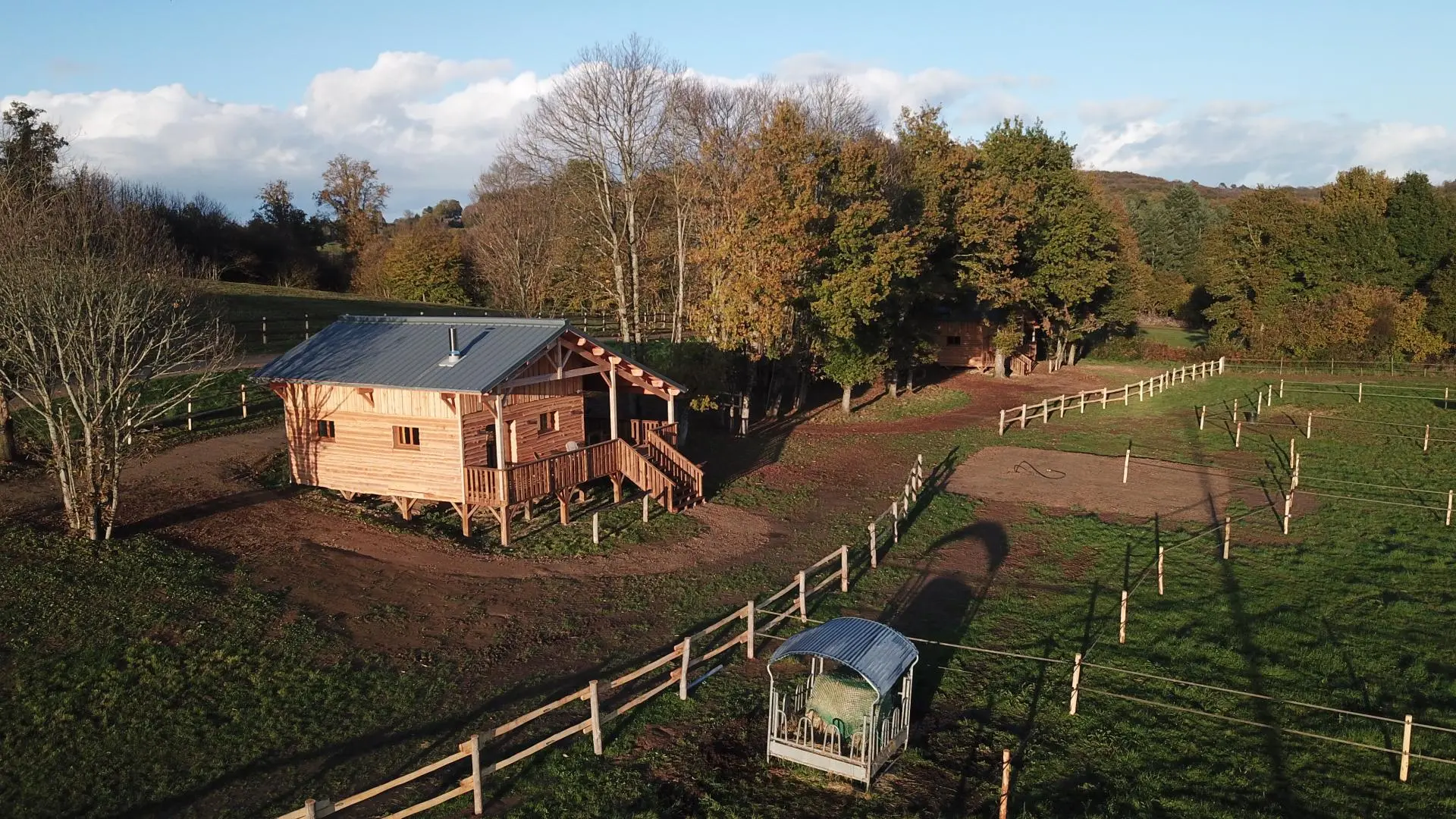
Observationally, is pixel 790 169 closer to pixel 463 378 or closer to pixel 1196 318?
pixel 463 378

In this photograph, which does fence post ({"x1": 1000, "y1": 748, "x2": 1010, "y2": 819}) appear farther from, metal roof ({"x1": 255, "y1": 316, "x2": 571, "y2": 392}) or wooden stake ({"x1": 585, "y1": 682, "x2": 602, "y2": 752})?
metal roof ({"x1": 255, "y1": 316, "x2": 571, "y2": 392})

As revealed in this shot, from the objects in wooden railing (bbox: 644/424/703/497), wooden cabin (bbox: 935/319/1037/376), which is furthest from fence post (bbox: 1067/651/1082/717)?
wooden cabin (bbox: 935/319/1037/376)

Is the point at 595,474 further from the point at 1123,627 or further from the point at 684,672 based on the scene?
the point at 1123,627

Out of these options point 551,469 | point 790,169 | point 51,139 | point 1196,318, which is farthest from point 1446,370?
point 51,139

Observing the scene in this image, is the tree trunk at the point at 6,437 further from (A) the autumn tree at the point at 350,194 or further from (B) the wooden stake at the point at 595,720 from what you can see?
(A) the autumn tree at the point at 350,194

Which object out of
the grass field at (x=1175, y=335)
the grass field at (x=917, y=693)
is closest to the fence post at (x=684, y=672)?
the grass field at (x=917, y=693)

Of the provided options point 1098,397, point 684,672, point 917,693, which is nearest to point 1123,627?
point 917,693
